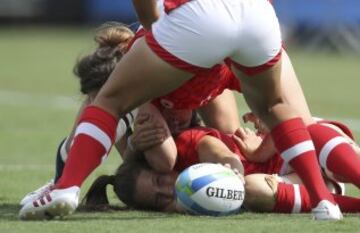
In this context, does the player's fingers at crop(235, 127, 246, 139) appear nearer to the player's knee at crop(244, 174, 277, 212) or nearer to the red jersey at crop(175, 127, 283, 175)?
the red jersey at crop(175, 127, 283, 175)

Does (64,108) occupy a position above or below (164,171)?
below

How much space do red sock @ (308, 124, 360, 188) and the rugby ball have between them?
54 centimetres

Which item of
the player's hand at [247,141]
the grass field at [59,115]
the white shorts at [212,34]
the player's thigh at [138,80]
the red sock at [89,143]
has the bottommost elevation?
the grass field at [59,115]

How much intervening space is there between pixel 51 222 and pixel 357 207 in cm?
181

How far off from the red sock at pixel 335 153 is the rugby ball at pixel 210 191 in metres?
0.54

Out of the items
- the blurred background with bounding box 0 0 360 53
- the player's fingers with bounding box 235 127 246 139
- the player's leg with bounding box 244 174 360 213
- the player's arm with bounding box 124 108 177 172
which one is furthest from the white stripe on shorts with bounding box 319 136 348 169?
the blurred background with bounding box 0 0 360 53

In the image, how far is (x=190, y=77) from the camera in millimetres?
6199

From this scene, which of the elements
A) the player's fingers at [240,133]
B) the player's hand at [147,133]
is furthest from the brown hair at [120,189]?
the player's fingers at [240,133]

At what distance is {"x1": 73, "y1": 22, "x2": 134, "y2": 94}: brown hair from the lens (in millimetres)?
7387

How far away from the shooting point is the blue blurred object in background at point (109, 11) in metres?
29.3

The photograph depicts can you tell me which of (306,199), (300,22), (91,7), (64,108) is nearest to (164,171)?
(306,199)

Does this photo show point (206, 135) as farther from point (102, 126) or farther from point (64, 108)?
point (64, 108)

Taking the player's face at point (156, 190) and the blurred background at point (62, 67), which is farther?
the blurred background at point (62, 67)

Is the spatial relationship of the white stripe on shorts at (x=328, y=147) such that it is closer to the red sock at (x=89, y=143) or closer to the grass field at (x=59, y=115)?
the grass field at (x=59, y=115)
